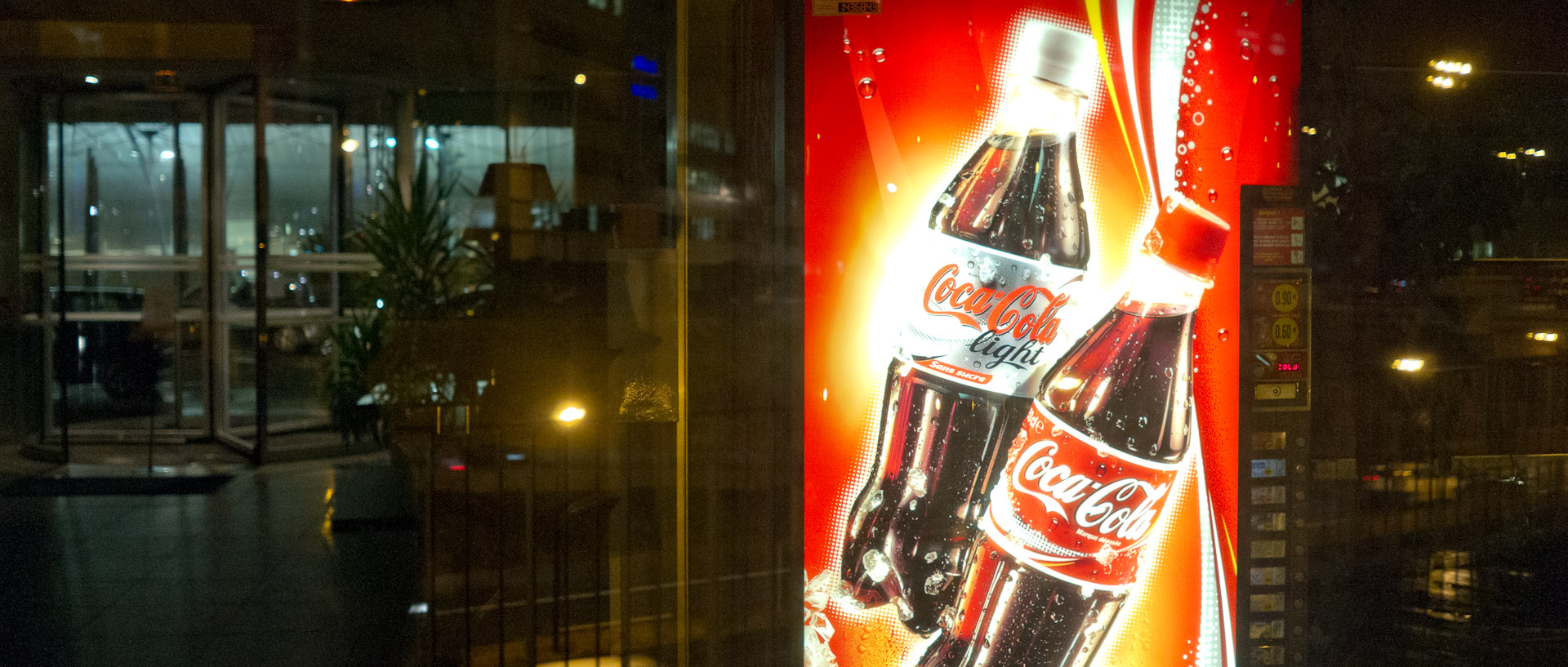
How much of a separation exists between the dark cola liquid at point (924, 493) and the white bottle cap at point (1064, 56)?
740mm

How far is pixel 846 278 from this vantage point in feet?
6.91

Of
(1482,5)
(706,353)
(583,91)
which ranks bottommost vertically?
(706,353)

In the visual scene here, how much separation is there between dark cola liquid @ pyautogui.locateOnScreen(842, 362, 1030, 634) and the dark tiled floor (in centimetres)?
162

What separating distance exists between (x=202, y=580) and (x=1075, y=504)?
272 cm

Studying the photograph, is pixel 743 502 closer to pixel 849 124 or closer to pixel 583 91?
pixel 849 124

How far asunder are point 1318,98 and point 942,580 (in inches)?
63.3

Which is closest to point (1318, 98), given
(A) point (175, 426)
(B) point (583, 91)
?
(B) point (583, 91)

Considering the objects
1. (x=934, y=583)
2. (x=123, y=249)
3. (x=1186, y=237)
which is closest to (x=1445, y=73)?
(x=1186, y=237)

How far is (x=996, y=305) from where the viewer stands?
211 cm

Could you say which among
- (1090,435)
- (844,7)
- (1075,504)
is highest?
(844,7)

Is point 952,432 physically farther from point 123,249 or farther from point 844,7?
point 123,249

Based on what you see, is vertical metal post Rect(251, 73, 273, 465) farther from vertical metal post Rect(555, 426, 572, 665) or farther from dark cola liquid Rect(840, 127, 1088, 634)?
dark cola liquid Rect(840, 127, 1088, 634)

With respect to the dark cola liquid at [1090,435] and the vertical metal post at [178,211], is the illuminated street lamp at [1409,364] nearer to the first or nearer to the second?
the dark cola liquid at [1090,435]

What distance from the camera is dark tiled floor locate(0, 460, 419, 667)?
278cm
